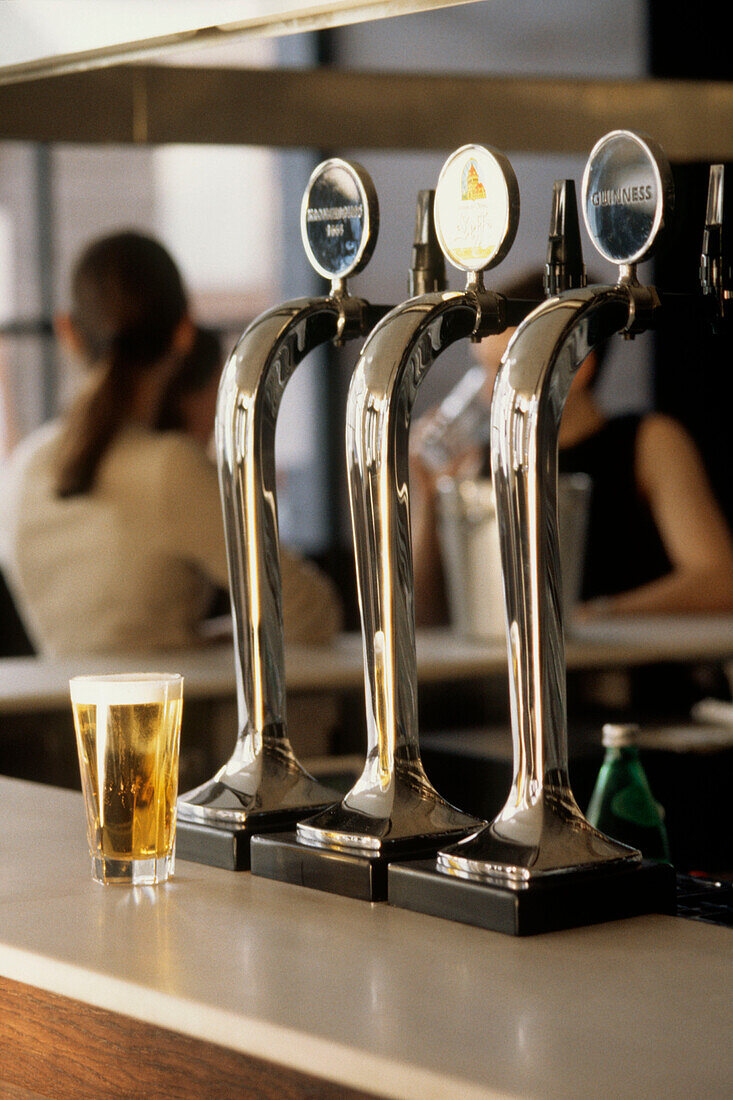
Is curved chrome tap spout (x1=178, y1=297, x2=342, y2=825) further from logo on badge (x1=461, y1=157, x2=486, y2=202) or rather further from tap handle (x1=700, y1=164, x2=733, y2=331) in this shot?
tap handle (x1=700, y1=164, x2=733, y2=331)

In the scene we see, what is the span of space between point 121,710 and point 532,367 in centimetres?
28

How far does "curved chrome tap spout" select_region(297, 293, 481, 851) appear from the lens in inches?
30.0

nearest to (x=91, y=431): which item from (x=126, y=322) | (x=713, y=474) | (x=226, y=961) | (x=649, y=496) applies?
(x=126, y=322)

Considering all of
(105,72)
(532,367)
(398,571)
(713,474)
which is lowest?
(713,474)

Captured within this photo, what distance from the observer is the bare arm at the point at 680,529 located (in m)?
3.27

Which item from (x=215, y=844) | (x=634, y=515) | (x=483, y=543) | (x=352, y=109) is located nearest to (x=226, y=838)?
(x=215, y=844)

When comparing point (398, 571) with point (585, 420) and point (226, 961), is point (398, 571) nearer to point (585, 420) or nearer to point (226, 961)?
point (226, 961)

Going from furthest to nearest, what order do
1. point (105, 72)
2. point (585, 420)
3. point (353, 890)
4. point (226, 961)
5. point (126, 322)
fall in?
point (585, 420) → point (126, 322) → point (105, 72) → point (353, 890) → point (226, 961)

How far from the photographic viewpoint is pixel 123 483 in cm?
255

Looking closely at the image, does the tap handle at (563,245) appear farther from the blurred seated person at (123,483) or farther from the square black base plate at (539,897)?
the blurred seated person at (123,483)

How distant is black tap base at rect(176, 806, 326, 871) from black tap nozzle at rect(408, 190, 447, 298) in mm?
302

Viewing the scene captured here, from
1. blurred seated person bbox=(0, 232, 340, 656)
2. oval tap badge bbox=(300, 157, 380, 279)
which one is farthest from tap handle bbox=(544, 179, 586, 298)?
blurred seated person bbox=(0, 232, 340, 656)

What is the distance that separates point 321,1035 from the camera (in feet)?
1.80

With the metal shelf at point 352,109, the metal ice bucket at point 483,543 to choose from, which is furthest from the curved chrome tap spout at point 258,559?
the metal ice bucket at point 483,543
